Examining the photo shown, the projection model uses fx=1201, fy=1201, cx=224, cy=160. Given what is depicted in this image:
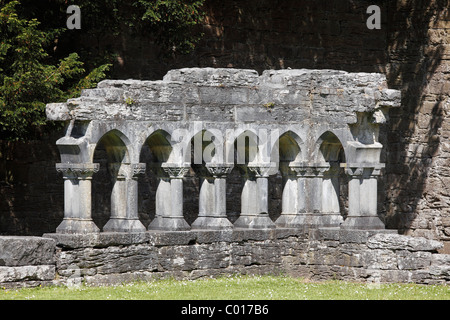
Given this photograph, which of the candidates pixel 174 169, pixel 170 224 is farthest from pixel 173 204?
pixel 174 169

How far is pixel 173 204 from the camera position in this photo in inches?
723

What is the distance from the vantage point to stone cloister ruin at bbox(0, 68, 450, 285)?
17.4 m

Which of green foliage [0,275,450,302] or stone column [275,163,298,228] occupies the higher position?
stone column [275,163,298,228]

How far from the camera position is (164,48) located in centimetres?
2336

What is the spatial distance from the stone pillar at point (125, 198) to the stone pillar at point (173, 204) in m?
0.49

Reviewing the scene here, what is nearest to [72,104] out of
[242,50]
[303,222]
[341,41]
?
Answer: [303,222]

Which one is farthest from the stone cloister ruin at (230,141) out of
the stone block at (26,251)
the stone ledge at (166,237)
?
the stone block at (26,251)

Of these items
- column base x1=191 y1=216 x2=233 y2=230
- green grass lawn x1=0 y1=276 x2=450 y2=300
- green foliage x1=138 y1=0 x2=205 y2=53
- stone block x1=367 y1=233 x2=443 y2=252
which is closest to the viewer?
green grass lawn x1=0 y1=276 x2=450 y2=300

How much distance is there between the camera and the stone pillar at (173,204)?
A: 1827cm

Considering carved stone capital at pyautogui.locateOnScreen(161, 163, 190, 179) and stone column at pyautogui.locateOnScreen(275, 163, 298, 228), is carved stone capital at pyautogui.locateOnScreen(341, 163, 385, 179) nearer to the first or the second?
stone column at pyautogui.locateOnScreen(275, 163, 298, 228)

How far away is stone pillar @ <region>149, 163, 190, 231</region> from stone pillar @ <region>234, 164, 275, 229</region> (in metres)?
1.23

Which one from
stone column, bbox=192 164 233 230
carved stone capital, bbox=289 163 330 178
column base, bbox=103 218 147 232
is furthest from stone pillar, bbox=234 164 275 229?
column base, bbox=103 218 147 232

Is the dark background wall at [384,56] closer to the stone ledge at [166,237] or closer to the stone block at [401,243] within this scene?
the stone ledge at [166,237]

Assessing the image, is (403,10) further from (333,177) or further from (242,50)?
(333,177)
